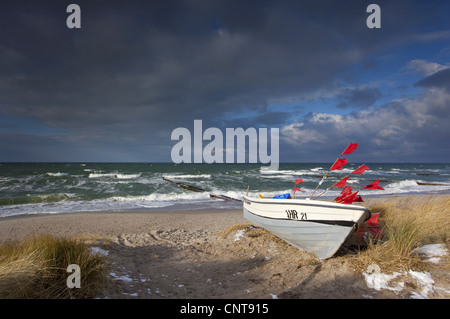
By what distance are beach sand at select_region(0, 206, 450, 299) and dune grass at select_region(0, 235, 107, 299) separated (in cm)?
33

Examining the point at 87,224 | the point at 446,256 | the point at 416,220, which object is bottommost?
the point at 87,224

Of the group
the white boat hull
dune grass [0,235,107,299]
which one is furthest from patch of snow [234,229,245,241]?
dune grass [0,235,107,299]

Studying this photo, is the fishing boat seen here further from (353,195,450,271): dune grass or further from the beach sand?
(353,195,450,271): dune grass

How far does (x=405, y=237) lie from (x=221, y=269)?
3.68 meters

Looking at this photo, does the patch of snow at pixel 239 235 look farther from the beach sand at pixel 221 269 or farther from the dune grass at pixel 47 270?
the dune grass at pixel 47 270

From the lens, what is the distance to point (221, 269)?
5383 mm

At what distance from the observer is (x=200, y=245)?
7.31 metres

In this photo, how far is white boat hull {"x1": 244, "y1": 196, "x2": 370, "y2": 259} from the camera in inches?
182

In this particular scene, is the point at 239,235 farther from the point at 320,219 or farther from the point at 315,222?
the point at 320,219

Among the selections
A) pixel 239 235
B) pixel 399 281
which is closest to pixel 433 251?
pixel 399 281

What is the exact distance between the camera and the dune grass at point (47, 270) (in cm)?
342
